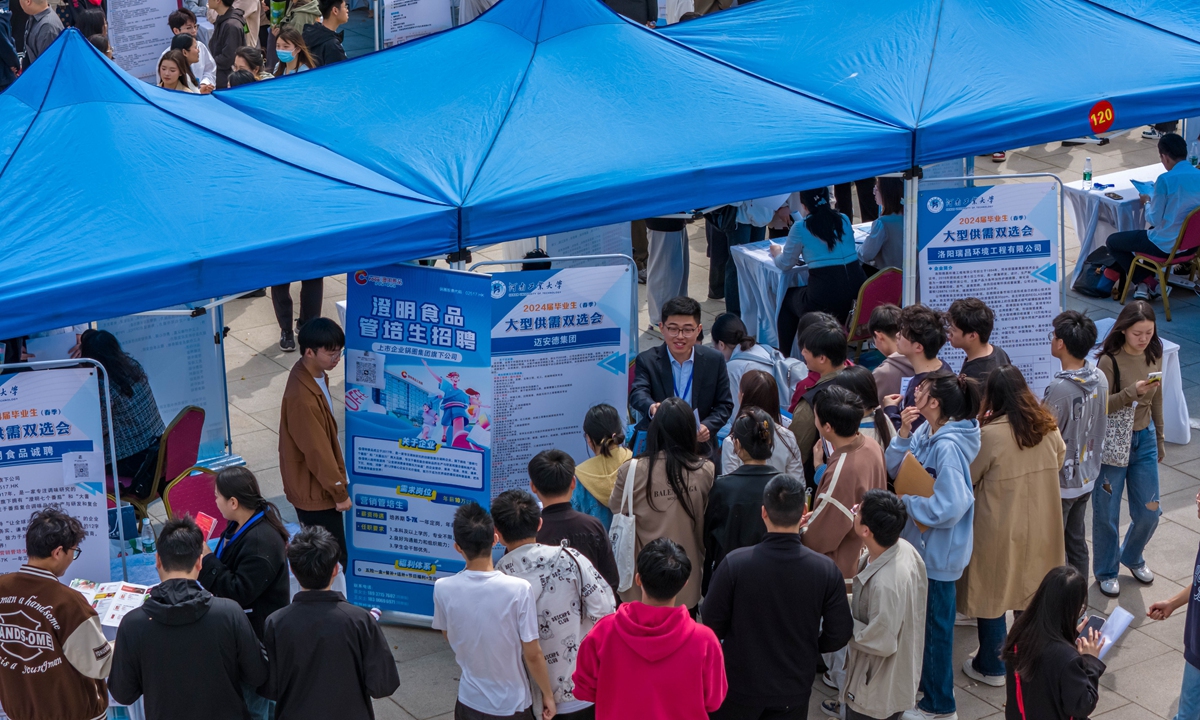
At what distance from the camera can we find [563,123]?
6605 mm

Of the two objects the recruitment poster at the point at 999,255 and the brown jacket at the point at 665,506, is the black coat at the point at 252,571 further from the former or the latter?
the recruitment poster at the point at 999,255

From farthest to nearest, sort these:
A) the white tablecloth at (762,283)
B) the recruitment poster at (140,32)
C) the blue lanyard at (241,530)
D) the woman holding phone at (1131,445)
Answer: the recruitment poster at (140,32), the white tablecloth at (762,283), the woman holding phone at (1131,445), the blue lanyard at (241,530)

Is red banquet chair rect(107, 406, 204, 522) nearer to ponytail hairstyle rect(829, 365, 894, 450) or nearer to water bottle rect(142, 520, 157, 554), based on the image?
water bottle rect(142, 520, 157, 554)

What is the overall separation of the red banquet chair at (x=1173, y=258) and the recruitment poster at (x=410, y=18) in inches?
263

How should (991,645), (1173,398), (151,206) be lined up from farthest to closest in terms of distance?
(1173,398) < (991,645) < (151,206)

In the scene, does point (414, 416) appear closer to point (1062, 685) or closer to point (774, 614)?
point (774, 614)

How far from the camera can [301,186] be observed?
19.4 feet

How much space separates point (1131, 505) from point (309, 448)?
4.29m

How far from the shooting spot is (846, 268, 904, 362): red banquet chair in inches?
313

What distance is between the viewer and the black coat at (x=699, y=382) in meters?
6.28

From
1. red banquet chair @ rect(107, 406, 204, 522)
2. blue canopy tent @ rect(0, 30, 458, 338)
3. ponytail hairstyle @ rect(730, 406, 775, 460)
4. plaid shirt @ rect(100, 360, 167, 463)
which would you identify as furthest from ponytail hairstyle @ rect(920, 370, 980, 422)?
plaid shirt @ rect(100, 360, 167, 463)

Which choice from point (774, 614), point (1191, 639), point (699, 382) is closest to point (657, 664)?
point (774, 614)

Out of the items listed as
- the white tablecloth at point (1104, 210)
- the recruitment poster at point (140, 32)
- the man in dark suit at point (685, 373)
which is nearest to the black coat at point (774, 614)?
the man in dark suit at point (685, 373)

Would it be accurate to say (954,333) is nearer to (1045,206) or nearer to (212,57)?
(1045,206)
